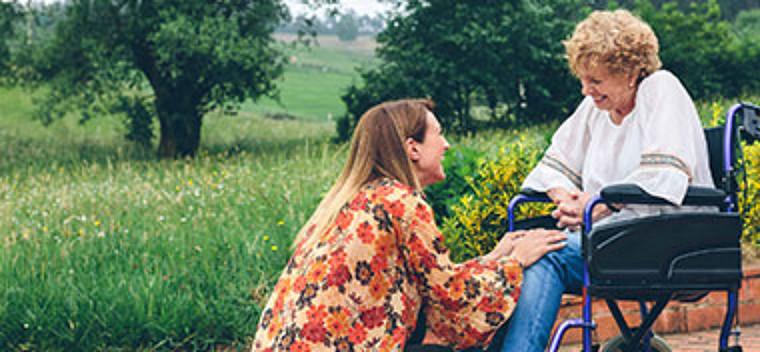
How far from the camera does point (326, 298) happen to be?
2.71 meters

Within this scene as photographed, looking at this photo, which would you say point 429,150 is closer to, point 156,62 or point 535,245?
point 535,245

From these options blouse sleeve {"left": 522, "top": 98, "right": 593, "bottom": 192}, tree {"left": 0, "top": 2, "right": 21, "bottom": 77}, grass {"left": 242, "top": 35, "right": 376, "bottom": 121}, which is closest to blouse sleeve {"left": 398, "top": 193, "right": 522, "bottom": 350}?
blouse sleeve {"left": 522, "top": 98, "right": 593, "bottom": 192}

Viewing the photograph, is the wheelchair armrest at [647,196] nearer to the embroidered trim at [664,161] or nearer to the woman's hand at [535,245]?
the embroidered trim at [664,161]

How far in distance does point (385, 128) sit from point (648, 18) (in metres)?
17.8

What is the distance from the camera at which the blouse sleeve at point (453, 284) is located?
8.96 feet

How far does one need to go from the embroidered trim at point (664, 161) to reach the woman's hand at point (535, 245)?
15.4 inches

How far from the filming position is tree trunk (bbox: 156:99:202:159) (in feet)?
60.8

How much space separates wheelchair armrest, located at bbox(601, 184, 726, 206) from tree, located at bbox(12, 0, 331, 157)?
46.2ft

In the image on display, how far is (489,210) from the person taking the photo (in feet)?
15.5

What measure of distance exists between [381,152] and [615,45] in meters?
1.01

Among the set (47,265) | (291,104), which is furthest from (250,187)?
(291,104)

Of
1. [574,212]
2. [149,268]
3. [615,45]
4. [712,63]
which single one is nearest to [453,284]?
[574,212]

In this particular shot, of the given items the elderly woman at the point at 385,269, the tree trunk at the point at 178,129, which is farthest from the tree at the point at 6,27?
the elderly woman at the point at 385,269

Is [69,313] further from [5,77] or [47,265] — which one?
[5,77]
